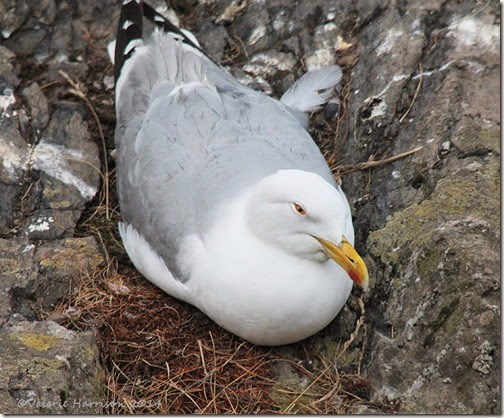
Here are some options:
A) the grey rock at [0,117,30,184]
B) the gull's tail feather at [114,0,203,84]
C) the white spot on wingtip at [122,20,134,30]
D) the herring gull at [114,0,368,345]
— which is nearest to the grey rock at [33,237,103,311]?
the herring gull at [114,0,368,345]

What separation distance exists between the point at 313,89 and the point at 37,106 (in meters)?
1.89

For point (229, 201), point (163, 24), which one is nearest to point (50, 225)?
point (229, 201)

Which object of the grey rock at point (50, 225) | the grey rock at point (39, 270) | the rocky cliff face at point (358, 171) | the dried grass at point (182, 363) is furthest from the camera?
the grey rock at point (50, 225)

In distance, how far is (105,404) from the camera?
4.69 metres

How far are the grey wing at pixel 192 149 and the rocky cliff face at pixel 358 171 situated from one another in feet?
1.51

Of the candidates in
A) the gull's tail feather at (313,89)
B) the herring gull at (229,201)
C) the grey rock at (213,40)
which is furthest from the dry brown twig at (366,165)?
the grey rock at (213,40)

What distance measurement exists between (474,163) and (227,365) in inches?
68.6

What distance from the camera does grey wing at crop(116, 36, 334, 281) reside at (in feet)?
16.3

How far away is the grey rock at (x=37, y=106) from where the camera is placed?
20.4ft

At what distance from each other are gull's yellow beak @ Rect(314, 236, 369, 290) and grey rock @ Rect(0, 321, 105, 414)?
138 cm

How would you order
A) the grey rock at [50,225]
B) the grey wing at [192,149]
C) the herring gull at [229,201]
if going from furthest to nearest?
the grey rock at [50,225], the grey wing at [192,149], the herring gull at [229,201]

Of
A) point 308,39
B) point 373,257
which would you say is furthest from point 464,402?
point 308,39

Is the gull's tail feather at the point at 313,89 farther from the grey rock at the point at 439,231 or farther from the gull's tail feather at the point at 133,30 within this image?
the gull's tail feather at the point at 133,30

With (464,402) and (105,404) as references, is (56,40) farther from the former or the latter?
(464,402)
